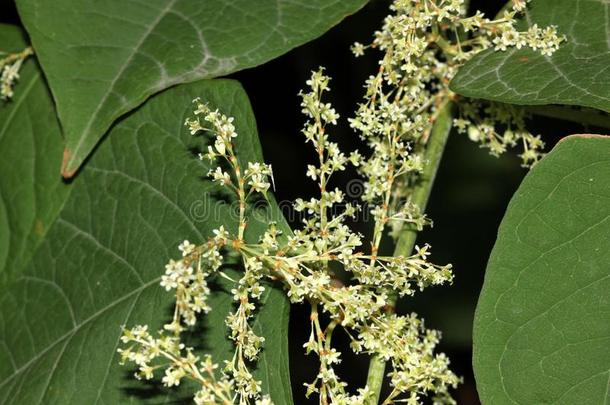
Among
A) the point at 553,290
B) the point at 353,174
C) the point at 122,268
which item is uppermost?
the point at 353,174

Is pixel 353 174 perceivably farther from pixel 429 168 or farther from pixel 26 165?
pixel 26 165

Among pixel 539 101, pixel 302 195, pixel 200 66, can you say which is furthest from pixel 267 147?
pixel 539 101

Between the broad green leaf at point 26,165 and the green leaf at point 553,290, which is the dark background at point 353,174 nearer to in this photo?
the broad green leaf at point 26,165

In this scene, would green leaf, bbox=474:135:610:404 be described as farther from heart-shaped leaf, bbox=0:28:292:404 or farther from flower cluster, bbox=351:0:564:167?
heart-shaped leaf, bbox=0:28:292:404

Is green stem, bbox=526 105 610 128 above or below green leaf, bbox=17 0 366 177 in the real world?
above

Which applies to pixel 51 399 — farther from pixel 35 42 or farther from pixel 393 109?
pixel 393 109

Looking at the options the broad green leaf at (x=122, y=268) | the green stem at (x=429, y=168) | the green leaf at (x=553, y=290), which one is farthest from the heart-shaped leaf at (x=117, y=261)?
→ the green leaf at (x=553, y=290)

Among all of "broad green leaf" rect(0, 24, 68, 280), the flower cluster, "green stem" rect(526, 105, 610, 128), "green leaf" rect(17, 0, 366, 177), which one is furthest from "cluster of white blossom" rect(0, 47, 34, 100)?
"green stem" rect(526, 105, 610, 128)

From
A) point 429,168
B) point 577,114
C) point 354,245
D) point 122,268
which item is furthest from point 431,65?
point 122,268
